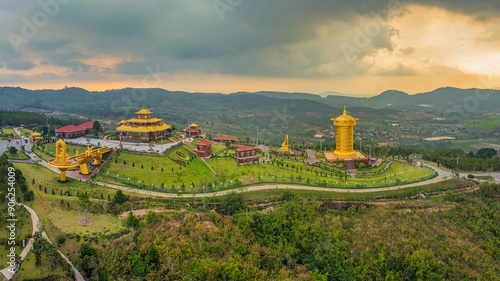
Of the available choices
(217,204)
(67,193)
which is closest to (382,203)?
(217,204)

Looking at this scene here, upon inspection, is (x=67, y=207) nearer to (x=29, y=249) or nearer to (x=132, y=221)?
(x=29, y=249)

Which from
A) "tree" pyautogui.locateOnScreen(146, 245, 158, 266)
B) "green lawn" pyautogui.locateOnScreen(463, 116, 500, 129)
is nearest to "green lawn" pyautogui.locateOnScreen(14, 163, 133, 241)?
"tree" pyautogui.locateOnScreen(146, 245, 158, 266)

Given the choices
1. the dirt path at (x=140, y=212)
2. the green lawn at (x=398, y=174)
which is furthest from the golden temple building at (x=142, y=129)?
the green lawn at (x=398, y=174)

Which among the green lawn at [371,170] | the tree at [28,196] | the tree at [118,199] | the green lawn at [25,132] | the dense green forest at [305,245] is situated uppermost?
the green lawn at [25,132]

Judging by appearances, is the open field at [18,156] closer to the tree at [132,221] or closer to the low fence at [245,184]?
the low fence at [245,184]

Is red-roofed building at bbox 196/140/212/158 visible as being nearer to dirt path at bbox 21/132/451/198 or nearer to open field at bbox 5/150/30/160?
dirt path at bbox 21/132/451/198

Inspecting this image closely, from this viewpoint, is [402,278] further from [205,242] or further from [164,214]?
[164,214]
